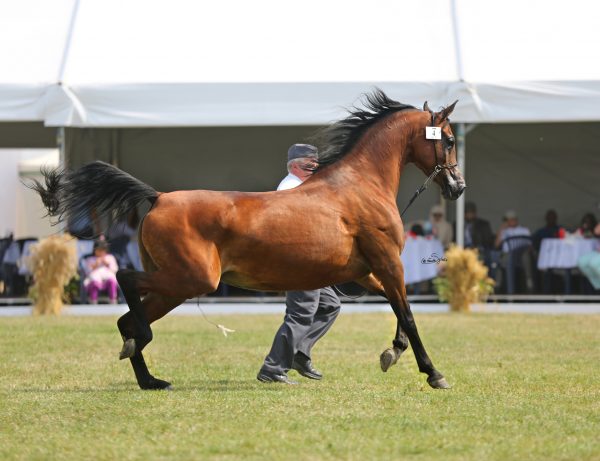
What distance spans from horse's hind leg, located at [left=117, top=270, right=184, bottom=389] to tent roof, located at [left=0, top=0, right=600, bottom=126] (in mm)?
7801

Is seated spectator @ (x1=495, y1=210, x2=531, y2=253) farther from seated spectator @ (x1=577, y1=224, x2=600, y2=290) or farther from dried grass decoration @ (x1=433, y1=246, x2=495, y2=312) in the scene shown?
dried grass decoration @ (x1=433, y1=246, x2=495, y2=312)

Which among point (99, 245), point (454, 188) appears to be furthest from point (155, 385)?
point (99, 245)

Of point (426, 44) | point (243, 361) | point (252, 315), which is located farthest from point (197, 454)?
point (426, 44)

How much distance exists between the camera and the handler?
8.72 metres

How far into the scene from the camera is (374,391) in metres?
8.01

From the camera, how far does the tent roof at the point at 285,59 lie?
1557cm

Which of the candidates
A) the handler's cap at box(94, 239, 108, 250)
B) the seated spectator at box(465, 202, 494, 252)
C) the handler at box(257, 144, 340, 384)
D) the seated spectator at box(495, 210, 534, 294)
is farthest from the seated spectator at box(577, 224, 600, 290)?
the handler at box(257, 144, 340, 384)

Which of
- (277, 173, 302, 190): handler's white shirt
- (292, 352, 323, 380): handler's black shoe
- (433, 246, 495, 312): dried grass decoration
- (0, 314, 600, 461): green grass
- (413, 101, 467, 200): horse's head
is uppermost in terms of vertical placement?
(413, 101, 467, 200): horse's head

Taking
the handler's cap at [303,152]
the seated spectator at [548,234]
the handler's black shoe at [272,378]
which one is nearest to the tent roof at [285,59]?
the seated spectator at [548,234]

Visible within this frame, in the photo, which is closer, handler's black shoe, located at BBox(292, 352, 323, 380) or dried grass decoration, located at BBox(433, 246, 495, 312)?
handler's black shoe, located at BBox(292, 352, 323, 380)

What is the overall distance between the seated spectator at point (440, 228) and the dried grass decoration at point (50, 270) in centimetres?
528

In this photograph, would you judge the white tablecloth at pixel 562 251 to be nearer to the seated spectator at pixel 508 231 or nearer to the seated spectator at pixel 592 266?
the seated spectator at pixel 592 266

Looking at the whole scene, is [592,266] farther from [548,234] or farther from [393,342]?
[393,342]

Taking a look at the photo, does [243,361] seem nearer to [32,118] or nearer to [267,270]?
[267,270]
